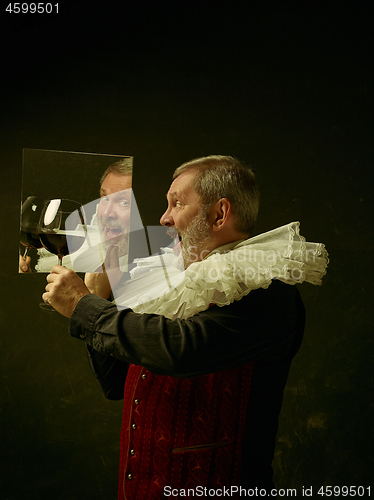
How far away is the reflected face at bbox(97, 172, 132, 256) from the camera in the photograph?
124cm

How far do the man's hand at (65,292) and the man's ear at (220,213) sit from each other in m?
0.40

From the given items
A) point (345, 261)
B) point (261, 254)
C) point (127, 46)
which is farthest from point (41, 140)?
point (345, 261)

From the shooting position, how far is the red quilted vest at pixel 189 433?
1.02 metres

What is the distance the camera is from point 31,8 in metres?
1.87

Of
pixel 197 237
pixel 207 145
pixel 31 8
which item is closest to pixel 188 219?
pixel 197 237

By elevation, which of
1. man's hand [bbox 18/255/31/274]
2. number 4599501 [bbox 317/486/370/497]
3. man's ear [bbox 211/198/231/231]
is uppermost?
man's ear [bbox 211/198/231/231]

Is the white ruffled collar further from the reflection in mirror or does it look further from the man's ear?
the reflection in mirror

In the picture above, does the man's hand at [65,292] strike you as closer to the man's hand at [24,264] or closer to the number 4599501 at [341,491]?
the man's hand at [24,264]

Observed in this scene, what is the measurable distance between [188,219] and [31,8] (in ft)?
4.62

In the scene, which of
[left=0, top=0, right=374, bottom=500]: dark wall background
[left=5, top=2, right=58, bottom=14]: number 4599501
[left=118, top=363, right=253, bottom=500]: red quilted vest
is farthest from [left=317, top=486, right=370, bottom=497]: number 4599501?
[left=5, top=2, right=58, bottom=14]: number 4599501

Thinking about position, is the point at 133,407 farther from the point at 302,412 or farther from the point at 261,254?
the point at 302,412
